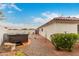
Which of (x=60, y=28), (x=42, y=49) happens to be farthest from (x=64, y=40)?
(x=42, y=49)

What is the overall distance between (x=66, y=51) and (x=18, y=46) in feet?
3.16

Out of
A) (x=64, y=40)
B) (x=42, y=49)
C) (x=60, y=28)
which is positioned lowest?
(x=42, y=49)

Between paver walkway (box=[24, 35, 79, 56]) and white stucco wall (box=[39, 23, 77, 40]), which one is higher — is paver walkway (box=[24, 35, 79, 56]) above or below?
below

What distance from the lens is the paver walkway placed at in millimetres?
8289

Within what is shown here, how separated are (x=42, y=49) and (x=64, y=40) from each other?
0.48 metres

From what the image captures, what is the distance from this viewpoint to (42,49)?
8.35m

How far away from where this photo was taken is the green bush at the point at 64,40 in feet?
27.3

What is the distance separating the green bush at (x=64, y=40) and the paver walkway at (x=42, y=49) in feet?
0.29

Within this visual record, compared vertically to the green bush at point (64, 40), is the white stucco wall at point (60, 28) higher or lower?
higher

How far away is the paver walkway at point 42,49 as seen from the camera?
8.29 m

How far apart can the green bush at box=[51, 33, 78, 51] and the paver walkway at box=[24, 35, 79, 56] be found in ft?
0.29

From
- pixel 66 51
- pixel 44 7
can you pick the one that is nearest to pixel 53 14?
pixel 44 7

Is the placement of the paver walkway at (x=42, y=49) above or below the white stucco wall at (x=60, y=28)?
below

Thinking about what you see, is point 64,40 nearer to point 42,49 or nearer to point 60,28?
point 60,28
